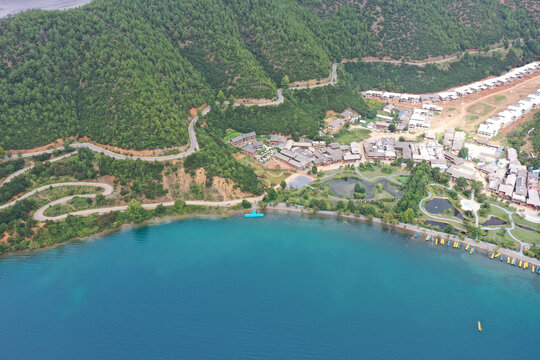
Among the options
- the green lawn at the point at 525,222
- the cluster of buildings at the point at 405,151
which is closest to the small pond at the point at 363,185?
the cluster of buildings at the point at 405,151

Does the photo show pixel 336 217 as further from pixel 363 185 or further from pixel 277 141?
pixel 277 141

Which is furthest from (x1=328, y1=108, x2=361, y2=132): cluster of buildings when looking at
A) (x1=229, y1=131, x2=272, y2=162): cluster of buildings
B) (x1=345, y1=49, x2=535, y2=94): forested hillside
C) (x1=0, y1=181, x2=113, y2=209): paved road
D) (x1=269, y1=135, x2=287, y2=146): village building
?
(x1=0, y1=181, x2=113, y2=209): paved road

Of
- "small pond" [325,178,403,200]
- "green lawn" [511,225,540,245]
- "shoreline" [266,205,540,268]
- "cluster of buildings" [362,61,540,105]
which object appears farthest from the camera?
"cluster of buildings" [362,61,540,105]

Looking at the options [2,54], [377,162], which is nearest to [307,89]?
[377,162]

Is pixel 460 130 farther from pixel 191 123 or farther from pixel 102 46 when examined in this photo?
pixel 102 46

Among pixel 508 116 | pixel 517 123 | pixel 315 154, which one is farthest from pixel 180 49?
pixel 517 123

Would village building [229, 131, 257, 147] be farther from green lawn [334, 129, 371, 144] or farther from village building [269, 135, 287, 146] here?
green lawn [334, 129, 371, 144]

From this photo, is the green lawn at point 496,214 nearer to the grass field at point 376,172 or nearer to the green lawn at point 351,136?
the grass field at point 376,172
